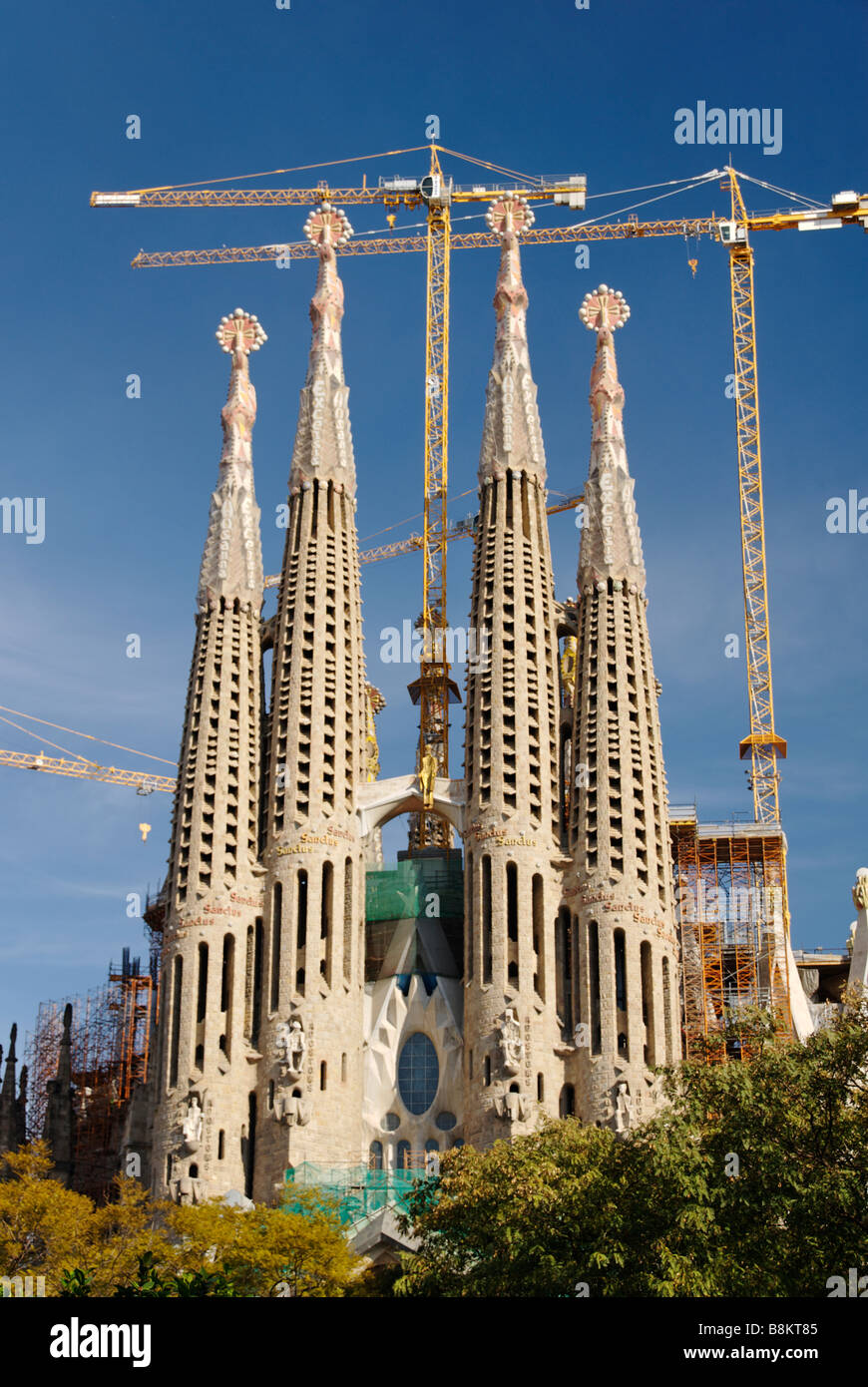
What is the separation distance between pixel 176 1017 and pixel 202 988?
118 cm

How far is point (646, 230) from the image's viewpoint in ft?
297

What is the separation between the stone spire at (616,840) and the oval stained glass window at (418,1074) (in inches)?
230

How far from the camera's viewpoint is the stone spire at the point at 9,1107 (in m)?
85.6

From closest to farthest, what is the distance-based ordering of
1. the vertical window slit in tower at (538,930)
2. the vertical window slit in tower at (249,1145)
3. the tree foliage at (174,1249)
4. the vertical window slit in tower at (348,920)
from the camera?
the tree foliage at (174,1249) < the vertical window slit in tower at (249,1145) < the vertical window slit in tower at (538,930) < the vertical window slit in tower at (348,920)

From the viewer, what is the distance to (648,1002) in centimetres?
6166

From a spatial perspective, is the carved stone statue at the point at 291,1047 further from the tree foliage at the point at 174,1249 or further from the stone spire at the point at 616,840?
the tree foliage at the point at 174,1249

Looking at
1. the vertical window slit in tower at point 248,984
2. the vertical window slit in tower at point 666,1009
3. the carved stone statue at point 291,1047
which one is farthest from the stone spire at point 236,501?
the vertical window slit in tower at point 666,1009

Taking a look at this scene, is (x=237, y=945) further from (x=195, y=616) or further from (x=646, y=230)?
(x=646, y=230)

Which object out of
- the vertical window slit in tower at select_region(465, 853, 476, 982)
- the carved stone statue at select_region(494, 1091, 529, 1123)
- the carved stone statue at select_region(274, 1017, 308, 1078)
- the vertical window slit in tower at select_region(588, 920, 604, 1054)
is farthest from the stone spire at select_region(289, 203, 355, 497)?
the carved stone statue at select_region(494, 1091, 529, 1123)

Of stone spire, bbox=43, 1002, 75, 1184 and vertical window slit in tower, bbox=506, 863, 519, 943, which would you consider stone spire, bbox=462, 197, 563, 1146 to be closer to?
vertical window slit in tower, bbox=506, 863, 519, 943

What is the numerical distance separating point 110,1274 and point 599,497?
33943 millimetres

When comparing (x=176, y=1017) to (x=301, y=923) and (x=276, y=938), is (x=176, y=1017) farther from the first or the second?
(x=301, y=923)
